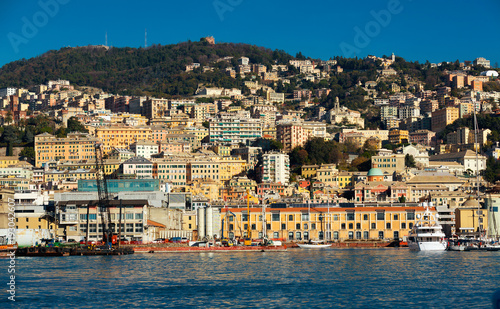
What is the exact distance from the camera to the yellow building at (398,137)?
528ft

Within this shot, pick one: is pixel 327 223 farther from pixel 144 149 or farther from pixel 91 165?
pixel 144 149

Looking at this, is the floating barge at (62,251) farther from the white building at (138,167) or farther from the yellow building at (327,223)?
the white building at (138,167)

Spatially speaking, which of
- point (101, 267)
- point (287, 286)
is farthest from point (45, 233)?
point (287, 286)

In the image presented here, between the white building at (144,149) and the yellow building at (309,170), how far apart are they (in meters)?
24.2

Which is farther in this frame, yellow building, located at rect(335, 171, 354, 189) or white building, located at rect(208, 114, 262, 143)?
white building, located at rect(208, 114, 262, 143)

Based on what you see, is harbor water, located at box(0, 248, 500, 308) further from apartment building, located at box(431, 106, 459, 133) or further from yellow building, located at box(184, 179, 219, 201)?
apartment building, located at box(431, 106, 459, 133)

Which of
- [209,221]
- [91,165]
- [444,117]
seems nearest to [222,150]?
[91,165]

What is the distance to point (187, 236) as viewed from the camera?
88.9m

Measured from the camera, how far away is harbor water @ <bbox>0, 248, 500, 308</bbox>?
3600 centimetres

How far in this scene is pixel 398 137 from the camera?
6348 inches

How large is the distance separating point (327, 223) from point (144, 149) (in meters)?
53.4

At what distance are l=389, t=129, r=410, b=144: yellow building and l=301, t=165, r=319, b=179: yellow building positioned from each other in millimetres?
37561

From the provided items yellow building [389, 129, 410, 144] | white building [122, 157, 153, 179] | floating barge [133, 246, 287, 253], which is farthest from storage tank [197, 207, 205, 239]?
yellow building [389, 129, 410, 144]

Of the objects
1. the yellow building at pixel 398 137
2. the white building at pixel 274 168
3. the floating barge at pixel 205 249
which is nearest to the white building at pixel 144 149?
the white building at pixel 274 168
